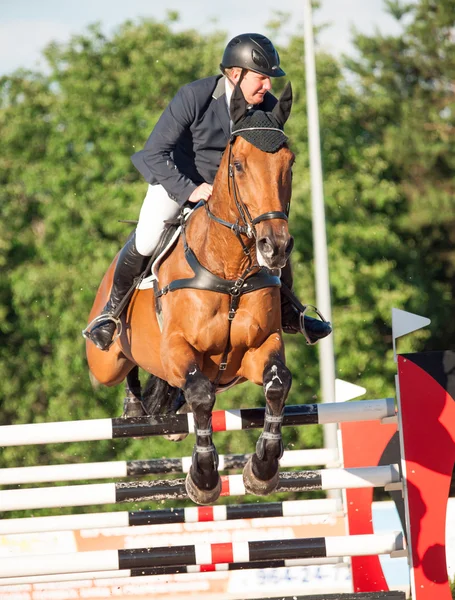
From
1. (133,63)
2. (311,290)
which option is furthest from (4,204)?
(311,290)

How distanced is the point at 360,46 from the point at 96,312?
17.8 m

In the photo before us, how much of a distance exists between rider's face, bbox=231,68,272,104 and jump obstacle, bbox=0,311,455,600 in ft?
4.54

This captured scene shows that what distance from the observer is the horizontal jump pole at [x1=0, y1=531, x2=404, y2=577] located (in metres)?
4.49

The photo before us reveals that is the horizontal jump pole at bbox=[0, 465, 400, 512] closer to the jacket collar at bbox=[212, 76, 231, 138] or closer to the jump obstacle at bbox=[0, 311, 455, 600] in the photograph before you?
the jump obstacle at bbox=[0, 311, 455, 600]

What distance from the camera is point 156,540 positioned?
6816 millimetres

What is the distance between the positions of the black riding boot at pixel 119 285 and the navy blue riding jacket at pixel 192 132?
2.03ft

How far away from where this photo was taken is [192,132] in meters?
4.82

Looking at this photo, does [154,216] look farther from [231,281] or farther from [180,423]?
[180,423]

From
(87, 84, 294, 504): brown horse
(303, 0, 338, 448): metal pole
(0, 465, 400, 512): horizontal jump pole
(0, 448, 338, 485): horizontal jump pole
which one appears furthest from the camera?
(303, 0, 338, 448): metal pole

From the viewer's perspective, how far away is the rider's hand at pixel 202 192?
4.58 metres

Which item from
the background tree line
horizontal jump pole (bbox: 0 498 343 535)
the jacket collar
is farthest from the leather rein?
the background tree line

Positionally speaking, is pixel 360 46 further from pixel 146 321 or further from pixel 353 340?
pixel 146 321

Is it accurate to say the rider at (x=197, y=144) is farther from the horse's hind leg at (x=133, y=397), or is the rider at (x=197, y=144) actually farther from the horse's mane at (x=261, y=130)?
the horse's hind leg at (x=133, y=397)

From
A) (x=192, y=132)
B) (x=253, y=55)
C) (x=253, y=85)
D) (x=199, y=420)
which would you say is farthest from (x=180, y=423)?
(x=253, y=55)
